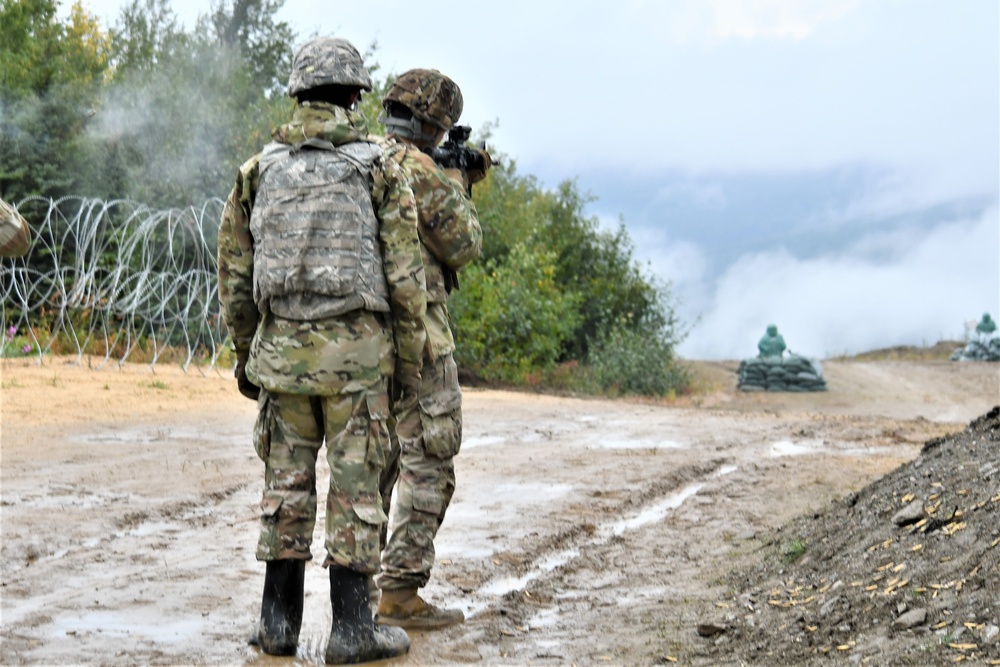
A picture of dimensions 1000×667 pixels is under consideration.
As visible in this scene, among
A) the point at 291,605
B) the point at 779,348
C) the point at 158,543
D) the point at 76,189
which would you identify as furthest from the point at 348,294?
the point at 779,348

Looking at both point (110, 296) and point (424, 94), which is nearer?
point (424, 94)

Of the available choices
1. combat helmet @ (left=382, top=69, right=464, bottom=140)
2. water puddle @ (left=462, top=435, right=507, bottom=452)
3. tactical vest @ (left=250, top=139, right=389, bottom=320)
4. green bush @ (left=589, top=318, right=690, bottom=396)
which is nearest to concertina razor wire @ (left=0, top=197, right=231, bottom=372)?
green bush @ (left=589, top=318, right=690, bottom=396)

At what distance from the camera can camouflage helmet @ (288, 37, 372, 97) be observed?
163 inches

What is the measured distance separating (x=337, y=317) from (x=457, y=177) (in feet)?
3.32

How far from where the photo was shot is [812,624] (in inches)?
174

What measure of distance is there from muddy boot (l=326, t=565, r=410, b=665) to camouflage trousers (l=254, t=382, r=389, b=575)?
0.06 metres

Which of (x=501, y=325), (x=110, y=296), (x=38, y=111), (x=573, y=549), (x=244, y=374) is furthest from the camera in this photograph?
(x=38, y=111)

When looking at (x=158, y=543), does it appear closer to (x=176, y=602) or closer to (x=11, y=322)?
(x=176, y=602)

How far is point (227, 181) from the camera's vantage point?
22766 millimetres

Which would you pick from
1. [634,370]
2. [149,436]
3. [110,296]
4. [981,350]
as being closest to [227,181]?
[110,296]

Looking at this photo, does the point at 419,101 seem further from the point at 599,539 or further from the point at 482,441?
the point at 482,441

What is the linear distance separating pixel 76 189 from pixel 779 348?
13.4m

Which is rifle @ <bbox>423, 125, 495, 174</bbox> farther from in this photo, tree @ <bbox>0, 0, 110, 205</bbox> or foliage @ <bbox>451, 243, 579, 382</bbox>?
tree @ <bbox>0, 0, 110, 205</bbox>

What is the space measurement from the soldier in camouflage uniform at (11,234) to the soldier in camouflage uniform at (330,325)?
0.71 meters
